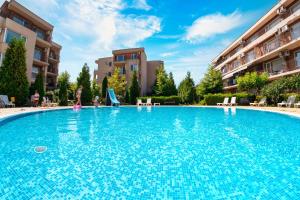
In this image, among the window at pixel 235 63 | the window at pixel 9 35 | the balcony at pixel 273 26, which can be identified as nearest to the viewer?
the window at pixel 9 35

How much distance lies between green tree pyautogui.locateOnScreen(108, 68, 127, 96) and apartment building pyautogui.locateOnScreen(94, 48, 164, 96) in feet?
8.61

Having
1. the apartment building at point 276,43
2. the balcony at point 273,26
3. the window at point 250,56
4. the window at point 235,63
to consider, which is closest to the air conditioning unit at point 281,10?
the apartment building at point 276,43

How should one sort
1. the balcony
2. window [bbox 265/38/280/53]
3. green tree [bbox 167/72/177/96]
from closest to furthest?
the balcony
window [bbox 265/38/280/53]
green tree [bbox 167/72/177/96]

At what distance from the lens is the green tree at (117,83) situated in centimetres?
3794

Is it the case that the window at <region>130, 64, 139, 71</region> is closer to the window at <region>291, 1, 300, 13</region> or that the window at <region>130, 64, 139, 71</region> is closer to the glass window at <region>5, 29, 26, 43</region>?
the glass window at <region>5, 29, 26, 43</region>

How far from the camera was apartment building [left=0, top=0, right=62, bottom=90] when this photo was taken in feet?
72.1

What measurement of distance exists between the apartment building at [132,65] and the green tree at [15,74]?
22481 mm

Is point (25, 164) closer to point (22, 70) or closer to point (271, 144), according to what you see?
point (271, 144)

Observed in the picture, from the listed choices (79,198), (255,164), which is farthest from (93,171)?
(255,164)

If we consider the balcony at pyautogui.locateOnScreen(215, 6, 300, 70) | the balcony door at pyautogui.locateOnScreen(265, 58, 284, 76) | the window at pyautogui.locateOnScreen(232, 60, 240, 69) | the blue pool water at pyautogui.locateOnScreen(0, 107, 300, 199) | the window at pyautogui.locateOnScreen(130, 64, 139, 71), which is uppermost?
the balcony at pyautogui.locateOnScreen(215, 6, 300, 70)

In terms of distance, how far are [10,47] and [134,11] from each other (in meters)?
13.9

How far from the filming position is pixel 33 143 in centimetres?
588

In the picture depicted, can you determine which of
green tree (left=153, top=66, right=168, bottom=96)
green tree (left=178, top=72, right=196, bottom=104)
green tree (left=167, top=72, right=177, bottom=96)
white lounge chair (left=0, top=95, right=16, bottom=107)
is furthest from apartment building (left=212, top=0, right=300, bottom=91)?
white lounge chair (left=0, top=95, right=16, bottom=107)

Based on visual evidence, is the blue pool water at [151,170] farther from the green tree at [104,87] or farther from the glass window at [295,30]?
the green tree at [104,87]
